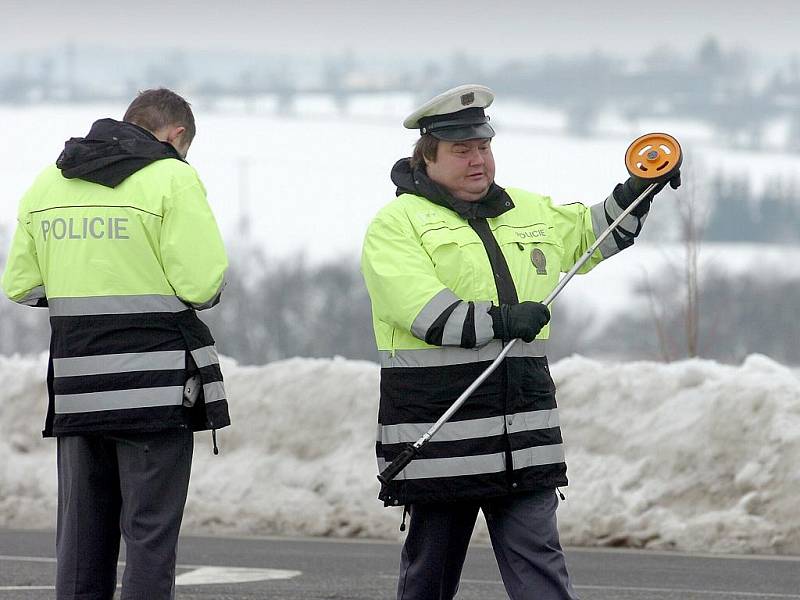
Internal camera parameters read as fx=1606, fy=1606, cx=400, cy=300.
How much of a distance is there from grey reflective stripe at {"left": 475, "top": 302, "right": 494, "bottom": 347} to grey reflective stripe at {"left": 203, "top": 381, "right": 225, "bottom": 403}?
750 millimetres

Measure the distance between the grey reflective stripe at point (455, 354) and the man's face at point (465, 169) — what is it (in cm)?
46

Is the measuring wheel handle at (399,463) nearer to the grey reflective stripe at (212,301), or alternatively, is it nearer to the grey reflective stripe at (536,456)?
the grey reflective stripe at (536,456)

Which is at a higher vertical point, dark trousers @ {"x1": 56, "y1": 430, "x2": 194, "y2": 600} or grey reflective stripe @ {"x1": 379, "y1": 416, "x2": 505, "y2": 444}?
grey reflective stripe @ {"x1": 379, "y1": 416, "x2": 505, "y2": 444}

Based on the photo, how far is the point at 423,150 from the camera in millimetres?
4766

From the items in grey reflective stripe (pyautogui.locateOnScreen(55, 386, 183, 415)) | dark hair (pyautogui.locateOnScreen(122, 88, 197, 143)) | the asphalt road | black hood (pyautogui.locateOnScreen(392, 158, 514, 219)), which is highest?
dark hair (pyautogui.locateOnScreen(122, 88, 197, 143))

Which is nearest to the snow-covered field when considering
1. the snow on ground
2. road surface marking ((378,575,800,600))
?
the snow on ground

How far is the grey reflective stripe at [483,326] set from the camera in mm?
4398

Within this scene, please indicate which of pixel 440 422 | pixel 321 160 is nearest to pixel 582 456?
pixel 440 422

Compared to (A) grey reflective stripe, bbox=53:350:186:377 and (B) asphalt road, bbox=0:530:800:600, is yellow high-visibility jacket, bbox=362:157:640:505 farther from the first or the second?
(B) asphalt road, bbox=0:530:800:600

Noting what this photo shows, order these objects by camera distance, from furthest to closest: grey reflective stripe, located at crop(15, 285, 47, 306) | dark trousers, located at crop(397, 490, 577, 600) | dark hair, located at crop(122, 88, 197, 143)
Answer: grey reflective stripe, located at crop(15, 285, 47, 306), dark hair, located at crop(122, 88, 197, 143), dark trousers, located at crop(397, 490, 577, 600)

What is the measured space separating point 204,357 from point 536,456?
3.22 ft

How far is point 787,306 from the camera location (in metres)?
53.4

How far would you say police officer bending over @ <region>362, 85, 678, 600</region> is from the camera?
4.45 metres

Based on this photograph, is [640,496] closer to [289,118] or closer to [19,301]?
[19,301]
